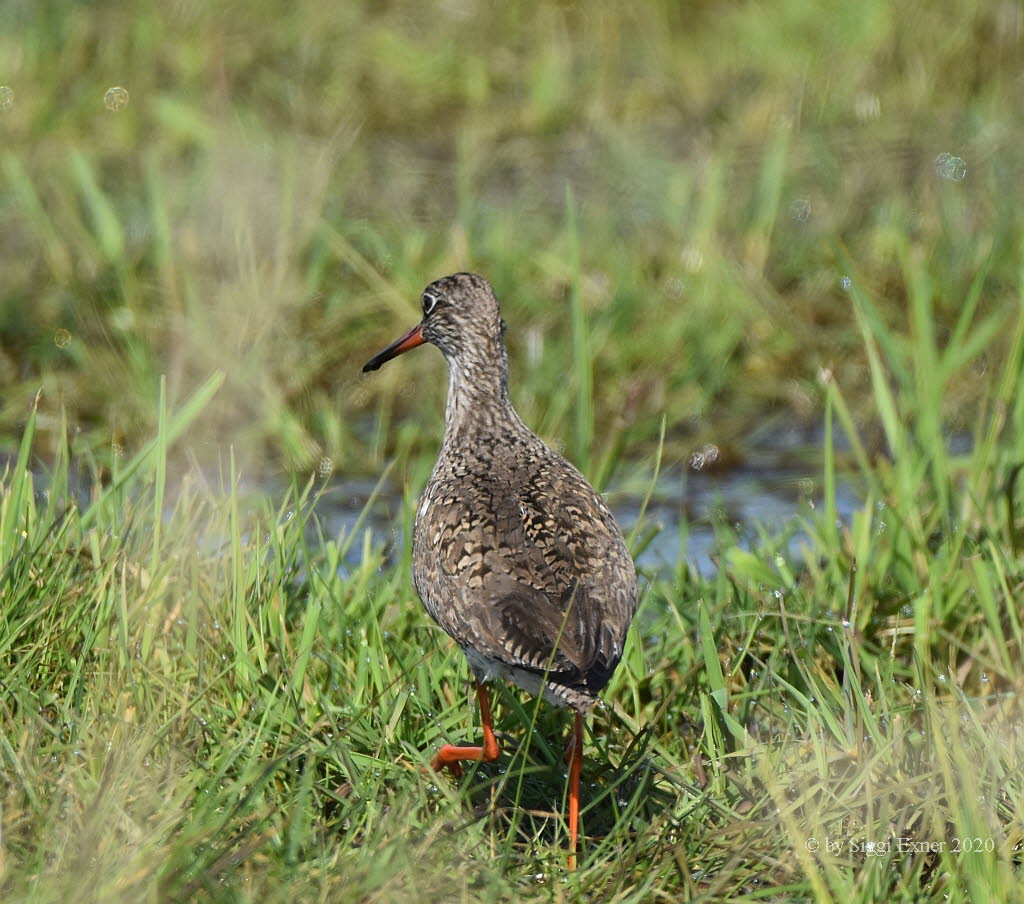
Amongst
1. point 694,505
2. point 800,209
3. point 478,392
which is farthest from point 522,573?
point 800,209

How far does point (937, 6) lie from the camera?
970cm

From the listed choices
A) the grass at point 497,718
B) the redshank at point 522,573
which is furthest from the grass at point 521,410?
the redshank at point 522,573

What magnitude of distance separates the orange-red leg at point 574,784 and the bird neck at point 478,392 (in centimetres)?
104

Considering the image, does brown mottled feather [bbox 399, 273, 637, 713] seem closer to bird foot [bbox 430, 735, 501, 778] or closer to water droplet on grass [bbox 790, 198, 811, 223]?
bird foot [bbox 430, 735, 501, 778]

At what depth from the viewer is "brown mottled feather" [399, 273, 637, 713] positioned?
3.70 m

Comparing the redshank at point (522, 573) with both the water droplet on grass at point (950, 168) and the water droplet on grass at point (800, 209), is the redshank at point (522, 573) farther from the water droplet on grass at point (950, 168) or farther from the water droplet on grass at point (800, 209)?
the water droplet on grass at point (950, 168)

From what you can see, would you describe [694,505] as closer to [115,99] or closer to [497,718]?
[497,718]

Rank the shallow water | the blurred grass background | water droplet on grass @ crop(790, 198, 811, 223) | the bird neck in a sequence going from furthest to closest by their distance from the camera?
water droplet on grass @ crop(790, 198, 811, 223)
the blurred grass background
the shallow water
the bird neck

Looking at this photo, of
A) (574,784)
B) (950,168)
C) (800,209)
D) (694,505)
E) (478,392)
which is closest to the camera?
(574,784)

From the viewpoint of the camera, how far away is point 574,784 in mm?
3797

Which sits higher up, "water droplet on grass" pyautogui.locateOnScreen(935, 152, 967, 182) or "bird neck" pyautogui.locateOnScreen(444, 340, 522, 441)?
"bird neck" pyautogui.locateOnScreen(444, 340, 522, 441)

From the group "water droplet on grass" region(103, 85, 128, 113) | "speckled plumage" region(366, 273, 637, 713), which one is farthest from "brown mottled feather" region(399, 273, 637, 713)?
"water droplet on grass" region(103, 85, 128, 113)

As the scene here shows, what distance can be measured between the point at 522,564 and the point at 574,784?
0.51 metres

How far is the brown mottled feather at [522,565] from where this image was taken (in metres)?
3.70
